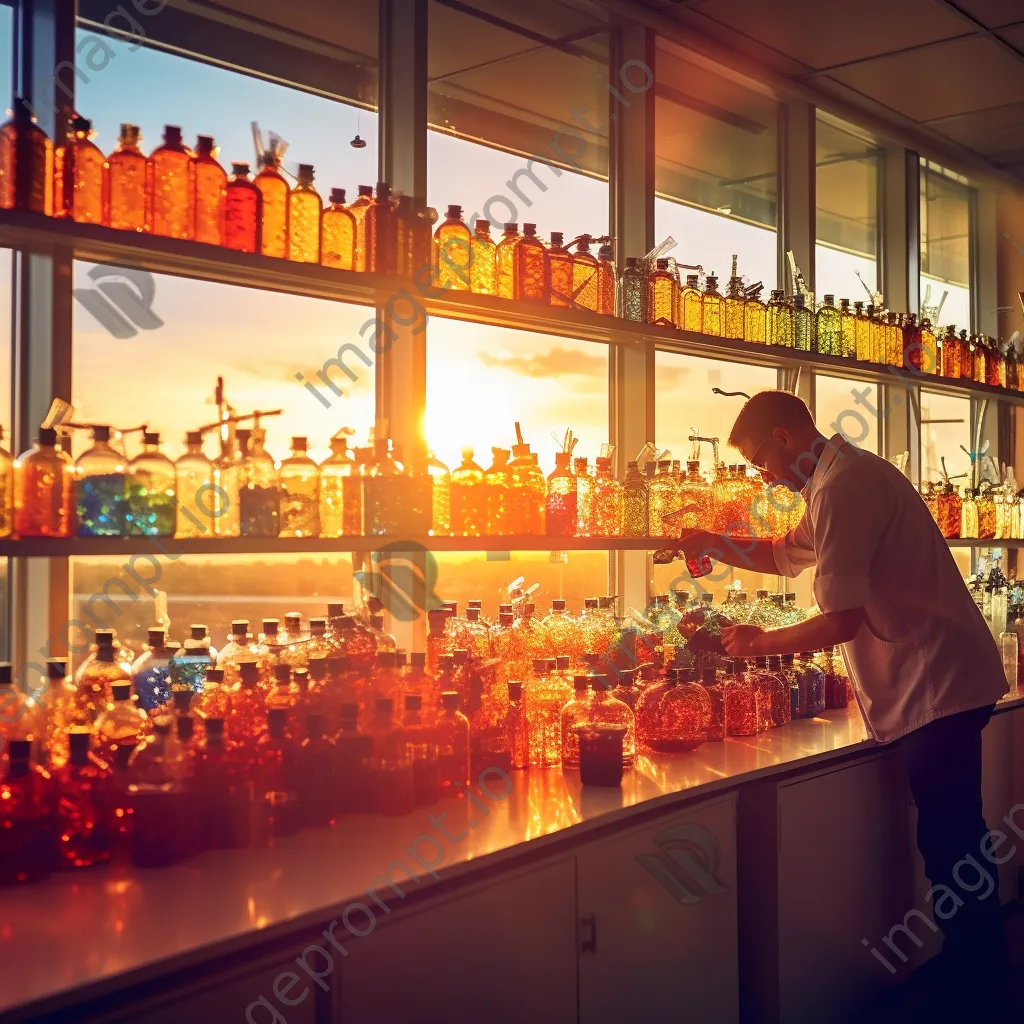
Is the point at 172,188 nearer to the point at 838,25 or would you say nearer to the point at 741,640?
the point at 741,640

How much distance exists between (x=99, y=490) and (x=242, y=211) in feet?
2.03

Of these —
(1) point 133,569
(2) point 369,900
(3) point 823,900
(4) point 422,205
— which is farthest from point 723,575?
(2) point 369,900

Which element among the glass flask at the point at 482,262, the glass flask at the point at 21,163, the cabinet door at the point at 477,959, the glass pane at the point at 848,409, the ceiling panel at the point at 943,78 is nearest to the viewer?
the cabinet door at the point at 477,959

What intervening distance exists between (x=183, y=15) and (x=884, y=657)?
2313 millimetres

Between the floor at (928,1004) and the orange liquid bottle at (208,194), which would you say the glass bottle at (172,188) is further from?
the floor at (928,1004)

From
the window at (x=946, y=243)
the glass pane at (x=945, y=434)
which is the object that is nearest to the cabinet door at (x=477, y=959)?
the glass pane at (x=945, y=434)

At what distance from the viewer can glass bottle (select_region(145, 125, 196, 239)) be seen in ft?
6.23

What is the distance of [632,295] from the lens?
9.19 ft

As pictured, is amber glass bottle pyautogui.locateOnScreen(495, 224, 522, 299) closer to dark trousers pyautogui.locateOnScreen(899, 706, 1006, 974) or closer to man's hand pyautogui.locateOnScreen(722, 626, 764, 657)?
man's hand pyautogui.locateOnScreen(722, 626, 764, 657)

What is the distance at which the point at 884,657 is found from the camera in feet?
8.23

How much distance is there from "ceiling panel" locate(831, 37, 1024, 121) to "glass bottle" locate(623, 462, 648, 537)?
6.13ft

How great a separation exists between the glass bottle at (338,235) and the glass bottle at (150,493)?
56 cm

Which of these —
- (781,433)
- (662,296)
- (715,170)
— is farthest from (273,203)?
(715,170)

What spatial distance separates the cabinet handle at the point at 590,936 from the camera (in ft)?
6.24
